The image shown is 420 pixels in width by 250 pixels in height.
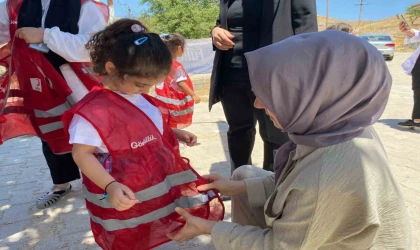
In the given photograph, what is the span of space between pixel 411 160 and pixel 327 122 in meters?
2.93

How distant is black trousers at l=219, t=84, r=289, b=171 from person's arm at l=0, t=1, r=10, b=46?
1331 millimetres

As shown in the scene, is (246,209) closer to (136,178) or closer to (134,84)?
(136,178)

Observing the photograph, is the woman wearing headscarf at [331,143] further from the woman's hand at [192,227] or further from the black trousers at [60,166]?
the black trousers at [60,166]

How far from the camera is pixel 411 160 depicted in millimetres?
3568

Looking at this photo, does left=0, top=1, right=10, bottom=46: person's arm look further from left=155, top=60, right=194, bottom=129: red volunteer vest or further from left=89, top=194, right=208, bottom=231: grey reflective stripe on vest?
left=155, top=60, right=194, bottom=129: red volunteer vest

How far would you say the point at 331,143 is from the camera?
3.80 ft

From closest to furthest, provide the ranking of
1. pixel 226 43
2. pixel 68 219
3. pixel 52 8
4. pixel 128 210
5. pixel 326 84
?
pixel 326 84
pixel 128 210
pixel 52 8
pixel 226 43
pixel 68 219

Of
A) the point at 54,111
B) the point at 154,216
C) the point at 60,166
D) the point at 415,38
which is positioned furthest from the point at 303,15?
the point at 415,38

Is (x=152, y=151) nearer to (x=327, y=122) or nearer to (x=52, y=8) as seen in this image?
(x=327, y=122)

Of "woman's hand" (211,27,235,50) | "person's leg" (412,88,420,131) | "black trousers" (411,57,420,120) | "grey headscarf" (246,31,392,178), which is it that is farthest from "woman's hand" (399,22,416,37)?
"grey headscarf" (246,31,392,178)

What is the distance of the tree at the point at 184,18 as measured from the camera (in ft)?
50.1

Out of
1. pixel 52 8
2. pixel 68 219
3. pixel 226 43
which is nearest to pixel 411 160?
pixel 226 43

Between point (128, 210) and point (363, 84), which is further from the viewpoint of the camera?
point (128, 210)

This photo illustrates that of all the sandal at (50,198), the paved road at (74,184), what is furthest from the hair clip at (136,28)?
the sandal at (50,198)
